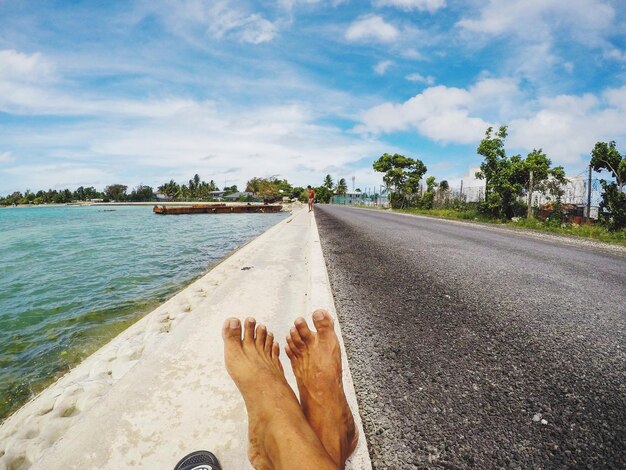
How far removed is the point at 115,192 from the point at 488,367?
474 feet

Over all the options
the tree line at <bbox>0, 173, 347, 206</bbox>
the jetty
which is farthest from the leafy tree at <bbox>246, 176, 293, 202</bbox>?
the jetty

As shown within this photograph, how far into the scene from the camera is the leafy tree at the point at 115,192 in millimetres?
121438

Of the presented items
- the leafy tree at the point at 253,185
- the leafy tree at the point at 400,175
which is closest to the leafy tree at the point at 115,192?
the leafy tree at the point at 253,185

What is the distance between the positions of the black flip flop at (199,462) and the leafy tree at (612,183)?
493 inches

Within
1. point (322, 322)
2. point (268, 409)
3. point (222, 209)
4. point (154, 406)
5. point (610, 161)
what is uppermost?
point (610, 161)

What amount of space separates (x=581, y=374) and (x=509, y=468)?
105cm

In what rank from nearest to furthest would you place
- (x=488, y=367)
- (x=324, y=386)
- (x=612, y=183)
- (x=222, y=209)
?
(x=324, y=386)
(x=488, y=367)
(x=612, y=183)
(x=222, y=209)

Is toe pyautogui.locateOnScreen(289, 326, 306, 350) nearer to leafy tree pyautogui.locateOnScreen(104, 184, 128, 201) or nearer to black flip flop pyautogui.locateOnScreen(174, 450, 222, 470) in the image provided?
black flip flop pyautogui.locateOnScreen(174, 450, 222, 470)

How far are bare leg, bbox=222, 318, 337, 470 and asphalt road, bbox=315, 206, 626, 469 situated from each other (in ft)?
1.09

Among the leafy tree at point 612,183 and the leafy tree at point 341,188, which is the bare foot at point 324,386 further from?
the leafy tree at point 341,188

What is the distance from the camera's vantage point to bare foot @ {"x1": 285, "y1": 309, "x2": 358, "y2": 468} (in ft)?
3.91

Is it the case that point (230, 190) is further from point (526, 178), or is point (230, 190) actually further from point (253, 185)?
point (526, 178)

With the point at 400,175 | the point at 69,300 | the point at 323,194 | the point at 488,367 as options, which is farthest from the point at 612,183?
the point at 323,194

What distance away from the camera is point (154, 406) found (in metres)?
1.56
